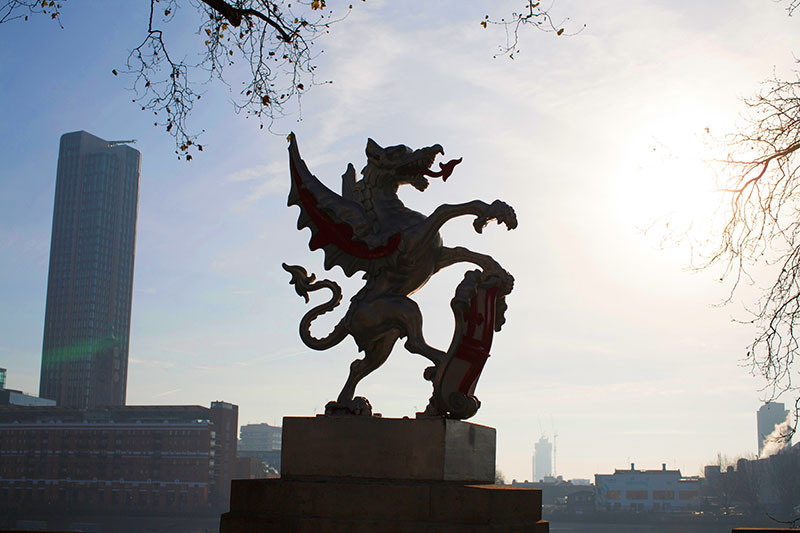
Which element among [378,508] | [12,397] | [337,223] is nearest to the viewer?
[378,508]

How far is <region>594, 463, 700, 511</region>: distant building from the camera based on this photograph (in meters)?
96.7

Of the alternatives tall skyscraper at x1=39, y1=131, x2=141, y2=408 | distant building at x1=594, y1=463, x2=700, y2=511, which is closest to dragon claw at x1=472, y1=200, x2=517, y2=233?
distant building at x1=594, y1=463, x2=700, y2=511

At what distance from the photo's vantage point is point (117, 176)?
148000 millimetres

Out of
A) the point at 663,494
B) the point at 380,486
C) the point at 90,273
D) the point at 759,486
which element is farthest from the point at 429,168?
the point at 90,273

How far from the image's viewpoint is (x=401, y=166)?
7090mm

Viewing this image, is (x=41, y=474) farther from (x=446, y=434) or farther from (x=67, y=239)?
(x=446, y=434)

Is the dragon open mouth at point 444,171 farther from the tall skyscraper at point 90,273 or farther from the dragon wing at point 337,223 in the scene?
the tall skyscraper at point 90,273

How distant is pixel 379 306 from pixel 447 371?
0.82 m

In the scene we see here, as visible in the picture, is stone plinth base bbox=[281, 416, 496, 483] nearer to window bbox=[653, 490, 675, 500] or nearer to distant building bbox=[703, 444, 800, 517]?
distant building bbox=[703, 444, 800, 517]

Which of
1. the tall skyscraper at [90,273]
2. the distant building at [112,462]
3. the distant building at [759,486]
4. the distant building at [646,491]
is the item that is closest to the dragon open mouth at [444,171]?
the distant building at [759,486]

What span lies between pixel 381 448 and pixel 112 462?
88226 mm

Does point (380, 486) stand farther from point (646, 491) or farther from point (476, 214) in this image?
point (646, 491)

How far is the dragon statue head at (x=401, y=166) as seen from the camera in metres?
7.08

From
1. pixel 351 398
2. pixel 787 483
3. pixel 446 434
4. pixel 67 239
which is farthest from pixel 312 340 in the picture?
pixel 67 239
